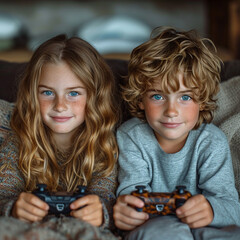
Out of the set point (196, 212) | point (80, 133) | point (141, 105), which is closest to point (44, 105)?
point (80, 133)

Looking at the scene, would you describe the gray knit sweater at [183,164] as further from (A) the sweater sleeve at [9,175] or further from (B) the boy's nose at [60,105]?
(A) the sweater sleeve at [9,175]

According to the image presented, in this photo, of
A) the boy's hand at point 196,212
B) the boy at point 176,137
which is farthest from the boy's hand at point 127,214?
the boy's hand at point 196,212

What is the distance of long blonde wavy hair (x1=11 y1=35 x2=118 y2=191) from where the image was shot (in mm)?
1301

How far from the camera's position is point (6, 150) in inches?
52.4

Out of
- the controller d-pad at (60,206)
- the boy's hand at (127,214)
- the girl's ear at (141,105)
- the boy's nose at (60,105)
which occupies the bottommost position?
the boy's hand at (127,214)

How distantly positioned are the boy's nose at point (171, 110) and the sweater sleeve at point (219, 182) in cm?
17

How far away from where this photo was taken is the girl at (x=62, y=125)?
1.28 metres

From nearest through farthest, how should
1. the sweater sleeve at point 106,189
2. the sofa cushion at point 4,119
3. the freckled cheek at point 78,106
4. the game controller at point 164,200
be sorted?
the game controller at point 164,200
the sweater sleeve at point 106,189
the freckled cheek at point 78,106
the sofa cushion at point 4,119

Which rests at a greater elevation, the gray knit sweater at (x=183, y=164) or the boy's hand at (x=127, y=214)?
the gray knit sweater at (x=183, y=164)

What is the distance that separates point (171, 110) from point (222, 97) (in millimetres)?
315

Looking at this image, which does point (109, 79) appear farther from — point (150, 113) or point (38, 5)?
point (38, 5)

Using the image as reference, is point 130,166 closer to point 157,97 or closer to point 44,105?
point 157,97

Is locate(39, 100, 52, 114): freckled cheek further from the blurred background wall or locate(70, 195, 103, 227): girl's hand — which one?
the blurred background wall

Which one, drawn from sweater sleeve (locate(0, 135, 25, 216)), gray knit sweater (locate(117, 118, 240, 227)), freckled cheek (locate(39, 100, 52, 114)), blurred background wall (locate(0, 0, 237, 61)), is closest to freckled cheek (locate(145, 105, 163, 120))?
gray knit sweater (locate(117, 118, 240, 227))
